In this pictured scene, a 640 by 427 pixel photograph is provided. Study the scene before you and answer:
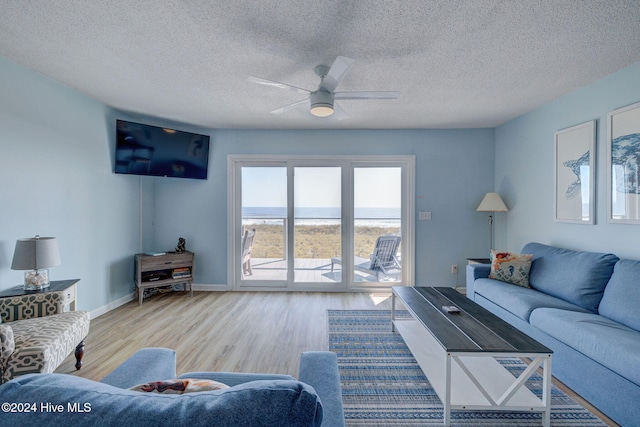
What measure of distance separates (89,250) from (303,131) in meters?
3.06

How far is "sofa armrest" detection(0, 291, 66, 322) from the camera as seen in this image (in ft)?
6.77

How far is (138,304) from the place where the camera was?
3625mm

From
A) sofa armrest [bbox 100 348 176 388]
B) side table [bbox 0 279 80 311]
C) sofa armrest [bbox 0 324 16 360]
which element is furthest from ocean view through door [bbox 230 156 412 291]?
sofa armrest [bbox 100 348 176 388]

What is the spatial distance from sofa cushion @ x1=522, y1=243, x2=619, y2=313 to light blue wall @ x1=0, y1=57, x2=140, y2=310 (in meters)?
4.75

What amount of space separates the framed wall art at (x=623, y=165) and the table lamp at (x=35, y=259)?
477 cm

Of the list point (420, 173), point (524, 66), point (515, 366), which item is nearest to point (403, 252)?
point (420, 173)

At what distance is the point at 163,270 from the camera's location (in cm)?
389

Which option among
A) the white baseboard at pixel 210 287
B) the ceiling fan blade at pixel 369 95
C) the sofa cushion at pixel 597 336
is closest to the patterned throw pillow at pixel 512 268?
the sofa cushion at pixel 597 336

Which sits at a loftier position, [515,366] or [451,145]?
[451,145]

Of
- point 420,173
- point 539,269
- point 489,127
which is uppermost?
point 489,127

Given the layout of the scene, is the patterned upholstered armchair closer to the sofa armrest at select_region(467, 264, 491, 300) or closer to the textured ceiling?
the textured ceiling

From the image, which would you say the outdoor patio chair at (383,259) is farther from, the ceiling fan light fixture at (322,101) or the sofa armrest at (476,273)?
the ceiling fan light fixture at (322,101)

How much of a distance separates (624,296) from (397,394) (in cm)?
182

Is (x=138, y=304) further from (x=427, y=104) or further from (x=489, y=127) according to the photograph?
(x=489, y=127)
